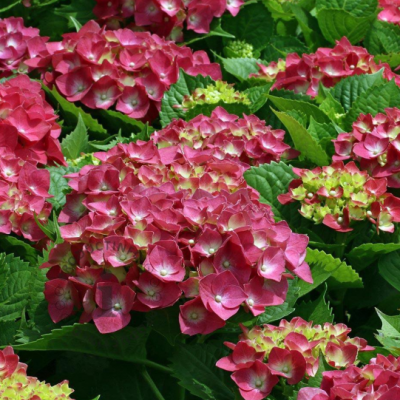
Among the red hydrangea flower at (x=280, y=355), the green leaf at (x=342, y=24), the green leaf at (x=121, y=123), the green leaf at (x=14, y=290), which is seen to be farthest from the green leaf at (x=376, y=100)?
the green leaf at (x=14, y=290)

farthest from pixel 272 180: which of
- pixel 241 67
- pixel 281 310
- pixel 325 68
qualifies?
pixel 241 67

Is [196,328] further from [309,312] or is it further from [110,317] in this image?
[309,312]

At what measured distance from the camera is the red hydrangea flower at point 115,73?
2475 mm

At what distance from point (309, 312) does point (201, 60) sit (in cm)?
125

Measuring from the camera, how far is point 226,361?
4.75 ft

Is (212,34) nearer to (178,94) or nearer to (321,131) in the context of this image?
(178,94)

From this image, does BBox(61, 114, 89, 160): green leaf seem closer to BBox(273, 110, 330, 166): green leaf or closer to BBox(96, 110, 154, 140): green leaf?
BBox(96, 110, 154, 140): green leaf

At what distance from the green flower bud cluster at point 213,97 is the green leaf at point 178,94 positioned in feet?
0.11

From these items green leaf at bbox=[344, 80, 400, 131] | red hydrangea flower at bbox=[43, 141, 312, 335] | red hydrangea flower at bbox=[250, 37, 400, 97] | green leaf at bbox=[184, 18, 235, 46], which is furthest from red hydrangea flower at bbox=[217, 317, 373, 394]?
green leaf at bbox=[184, 18, 235, 46]

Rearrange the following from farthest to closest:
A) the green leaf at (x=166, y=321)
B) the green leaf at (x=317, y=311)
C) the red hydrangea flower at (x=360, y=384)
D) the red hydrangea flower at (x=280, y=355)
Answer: the green leaf at (x=317, y=311), the green leaf at (x=166, y=321), the red hydrangea flower at (x=280, y=355), the red hydrangea flower at (x=360, y=384)

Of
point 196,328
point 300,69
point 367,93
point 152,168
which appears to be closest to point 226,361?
point 196,328

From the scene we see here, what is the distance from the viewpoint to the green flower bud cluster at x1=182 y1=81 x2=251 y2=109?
241 cm

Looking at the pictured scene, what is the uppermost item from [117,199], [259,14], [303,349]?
[117,199]

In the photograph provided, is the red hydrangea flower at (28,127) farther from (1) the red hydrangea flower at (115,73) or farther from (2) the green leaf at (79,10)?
(2) the green leaf at (79,10)
